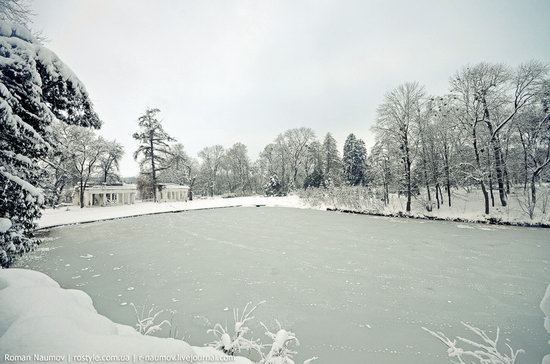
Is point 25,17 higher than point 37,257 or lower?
higher

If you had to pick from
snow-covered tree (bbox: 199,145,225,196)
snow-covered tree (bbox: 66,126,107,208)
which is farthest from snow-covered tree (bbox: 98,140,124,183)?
snow-covered tree (bbox: 199,145,225,196)

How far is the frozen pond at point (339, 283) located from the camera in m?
3.91

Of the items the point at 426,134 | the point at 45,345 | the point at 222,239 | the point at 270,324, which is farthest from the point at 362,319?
the point at 426,134

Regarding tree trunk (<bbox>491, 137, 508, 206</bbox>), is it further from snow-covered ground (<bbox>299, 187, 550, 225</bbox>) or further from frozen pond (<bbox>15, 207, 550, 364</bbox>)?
frozen pond (<bbox>15, 207, 550, 364</bbox>)

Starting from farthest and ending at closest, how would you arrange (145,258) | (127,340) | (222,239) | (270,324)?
(222,239), (145,258), (270,324), (127,340)

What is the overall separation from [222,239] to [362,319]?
824 cm

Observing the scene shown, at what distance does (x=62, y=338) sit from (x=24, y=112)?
4418 mm

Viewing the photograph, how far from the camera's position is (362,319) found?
14.4ft

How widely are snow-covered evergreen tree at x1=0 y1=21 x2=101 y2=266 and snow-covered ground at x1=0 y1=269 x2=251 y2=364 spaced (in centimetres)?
250

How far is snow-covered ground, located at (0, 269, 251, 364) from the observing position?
1637 millimetres

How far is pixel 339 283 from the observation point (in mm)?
6047

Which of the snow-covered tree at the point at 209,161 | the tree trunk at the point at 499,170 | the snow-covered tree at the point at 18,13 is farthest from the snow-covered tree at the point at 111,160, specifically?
the tree trunk at the point at 499,170

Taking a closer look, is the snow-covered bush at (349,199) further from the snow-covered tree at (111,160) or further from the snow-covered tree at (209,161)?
the snow-covered tree at (209,161)

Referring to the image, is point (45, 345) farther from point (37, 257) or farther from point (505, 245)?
point (505, 245)
